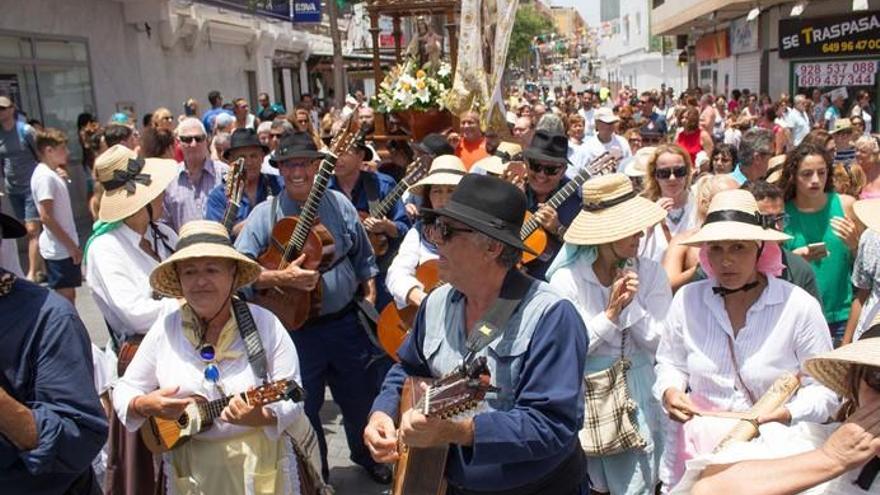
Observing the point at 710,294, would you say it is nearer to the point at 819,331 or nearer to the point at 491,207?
the point at 819,331

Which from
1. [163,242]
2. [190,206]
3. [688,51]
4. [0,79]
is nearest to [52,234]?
[190,206]

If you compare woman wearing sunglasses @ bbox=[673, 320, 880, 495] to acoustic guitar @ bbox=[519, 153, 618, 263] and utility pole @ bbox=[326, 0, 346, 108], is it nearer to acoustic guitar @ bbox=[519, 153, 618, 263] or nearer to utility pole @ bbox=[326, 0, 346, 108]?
acoustic guitar @ bbox=[519, 153, 618, 263]

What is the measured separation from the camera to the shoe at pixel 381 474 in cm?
502

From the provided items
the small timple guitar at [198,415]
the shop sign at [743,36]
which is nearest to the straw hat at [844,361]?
the small timple guitar at [198,415]

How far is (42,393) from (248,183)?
367 centimetres

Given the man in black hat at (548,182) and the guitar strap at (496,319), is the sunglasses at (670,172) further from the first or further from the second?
the guitar strap at (496,319)

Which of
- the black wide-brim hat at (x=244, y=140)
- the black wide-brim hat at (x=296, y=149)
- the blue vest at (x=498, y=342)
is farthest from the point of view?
the black wide-brim hat at (x=244, y=140)

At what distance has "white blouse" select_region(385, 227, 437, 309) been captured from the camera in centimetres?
484

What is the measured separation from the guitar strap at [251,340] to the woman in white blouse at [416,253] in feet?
5.12

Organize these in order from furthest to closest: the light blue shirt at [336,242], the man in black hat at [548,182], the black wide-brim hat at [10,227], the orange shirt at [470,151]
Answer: the orange shirt at [470,151] → the man in black hat at [548,182] → the light blue shirt at [336,242] → the black wide-brim hat at [10,227]

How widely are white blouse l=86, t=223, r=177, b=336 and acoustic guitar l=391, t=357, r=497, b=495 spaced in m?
1.68

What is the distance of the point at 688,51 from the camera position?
131ft

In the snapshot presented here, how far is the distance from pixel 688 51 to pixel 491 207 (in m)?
40.6

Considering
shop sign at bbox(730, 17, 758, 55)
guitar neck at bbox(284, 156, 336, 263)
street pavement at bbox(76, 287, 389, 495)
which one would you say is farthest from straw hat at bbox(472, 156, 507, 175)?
shop sign at bbox(730, 17, 758, 55)
